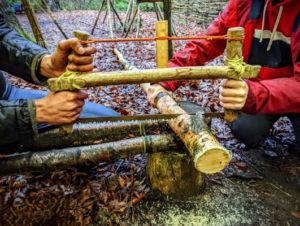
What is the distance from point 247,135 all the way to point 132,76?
1753mm

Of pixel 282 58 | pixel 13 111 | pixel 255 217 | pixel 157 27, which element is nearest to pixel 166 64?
pixel 157 27

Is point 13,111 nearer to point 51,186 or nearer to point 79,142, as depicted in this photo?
point 79,142

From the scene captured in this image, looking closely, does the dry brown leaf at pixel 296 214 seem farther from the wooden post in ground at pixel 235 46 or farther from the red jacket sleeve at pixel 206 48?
the red jacket sleeve at pixel 206 48

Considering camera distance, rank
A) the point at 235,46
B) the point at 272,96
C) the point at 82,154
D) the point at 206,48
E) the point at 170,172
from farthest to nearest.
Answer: the point at 206,48 → the point at 170,172 → the point at 82,154 → the point at 272,96 → the point at 235,46

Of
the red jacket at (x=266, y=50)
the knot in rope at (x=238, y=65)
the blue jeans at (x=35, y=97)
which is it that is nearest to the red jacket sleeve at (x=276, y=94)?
the red jacket at (x=266, y=50)

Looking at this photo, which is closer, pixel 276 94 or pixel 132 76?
pixel 132 76

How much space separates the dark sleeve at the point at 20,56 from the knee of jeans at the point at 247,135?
2.21 metres

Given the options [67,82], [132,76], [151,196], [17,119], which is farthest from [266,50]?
[17,119]

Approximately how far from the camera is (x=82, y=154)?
8.77 ft

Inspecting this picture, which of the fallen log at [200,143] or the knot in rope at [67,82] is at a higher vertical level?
the knot in rope at [67,82]

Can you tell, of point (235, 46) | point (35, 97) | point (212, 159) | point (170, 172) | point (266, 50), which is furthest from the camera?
point (35, 97)

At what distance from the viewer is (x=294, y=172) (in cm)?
325

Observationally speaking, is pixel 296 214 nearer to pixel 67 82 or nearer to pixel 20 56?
pixel 67 82

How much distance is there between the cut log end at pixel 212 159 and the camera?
207 centimetres
